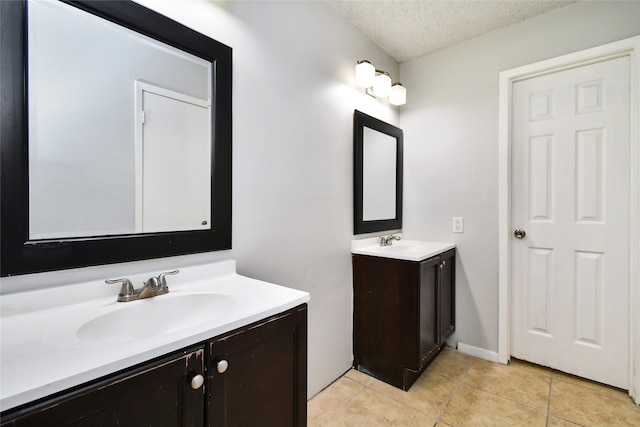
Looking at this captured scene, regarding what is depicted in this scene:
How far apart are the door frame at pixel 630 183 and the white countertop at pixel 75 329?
5.59ft

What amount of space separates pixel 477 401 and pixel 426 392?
268mm

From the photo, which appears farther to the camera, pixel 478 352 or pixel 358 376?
pixel 478 352

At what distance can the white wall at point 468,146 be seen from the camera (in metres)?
1.93

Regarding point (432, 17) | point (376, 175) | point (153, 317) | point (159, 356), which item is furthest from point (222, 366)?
point (432, 17)

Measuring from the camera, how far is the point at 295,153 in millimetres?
1556

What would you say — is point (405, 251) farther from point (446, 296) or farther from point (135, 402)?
point (135, 402)

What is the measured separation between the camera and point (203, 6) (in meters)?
1.16

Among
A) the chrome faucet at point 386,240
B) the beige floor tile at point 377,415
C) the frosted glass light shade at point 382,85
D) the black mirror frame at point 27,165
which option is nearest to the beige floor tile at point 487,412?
the beige floor tile at point 377,415

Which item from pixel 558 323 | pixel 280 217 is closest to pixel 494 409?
pixel 558 323

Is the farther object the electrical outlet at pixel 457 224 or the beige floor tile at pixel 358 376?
the electrical outlet at pixel 457 224

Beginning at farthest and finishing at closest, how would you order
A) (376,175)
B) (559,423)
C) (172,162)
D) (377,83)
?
(376,175) → (377,83) → (559,423) → (172,162)

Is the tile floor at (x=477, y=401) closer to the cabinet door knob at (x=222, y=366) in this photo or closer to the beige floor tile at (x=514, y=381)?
the beige floor tile at (x=514, y=381)

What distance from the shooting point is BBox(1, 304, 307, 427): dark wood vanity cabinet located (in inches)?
20.8

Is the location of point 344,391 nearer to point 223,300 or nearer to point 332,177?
point 223,300
